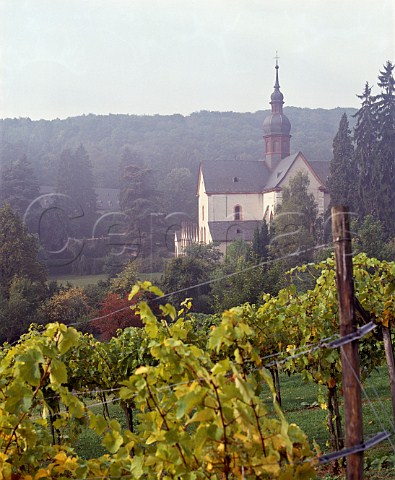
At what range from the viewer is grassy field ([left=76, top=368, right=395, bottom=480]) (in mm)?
7228

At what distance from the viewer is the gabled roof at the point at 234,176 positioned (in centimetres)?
5566

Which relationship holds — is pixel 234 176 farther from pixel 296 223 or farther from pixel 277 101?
pixel 296 223

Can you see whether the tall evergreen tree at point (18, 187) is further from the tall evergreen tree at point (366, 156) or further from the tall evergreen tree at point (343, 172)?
the tall evergreen tree at point (366, 156)

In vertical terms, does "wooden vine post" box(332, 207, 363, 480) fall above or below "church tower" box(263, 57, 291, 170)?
below

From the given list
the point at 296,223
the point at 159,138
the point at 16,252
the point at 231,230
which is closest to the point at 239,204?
the point at 231,230

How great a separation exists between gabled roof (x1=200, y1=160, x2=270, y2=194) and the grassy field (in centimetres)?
3895

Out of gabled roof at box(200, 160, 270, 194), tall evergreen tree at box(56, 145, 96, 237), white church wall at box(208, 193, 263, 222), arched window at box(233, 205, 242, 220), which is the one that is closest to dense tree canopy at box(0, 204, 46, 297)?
white church wall at box(208, 193, 263, 222)

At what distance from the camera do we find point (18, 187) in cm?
5128

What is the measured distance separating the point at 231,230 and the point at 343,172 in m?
10.8

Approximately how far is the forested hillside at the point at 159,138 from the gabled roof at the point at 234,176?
1777 centimetres

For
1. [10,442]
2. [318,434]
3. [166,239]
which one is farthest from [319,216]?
[10,442]

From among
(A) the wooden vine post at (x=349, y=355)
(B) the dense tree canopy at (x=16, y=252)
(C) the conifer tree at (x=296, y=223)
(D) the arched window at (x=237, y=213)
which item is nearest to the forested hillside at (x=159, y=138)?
(D) the arched window at (x=237, y=213)

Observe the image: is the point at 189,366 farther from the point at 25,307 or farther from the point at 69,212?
the point at 69,212

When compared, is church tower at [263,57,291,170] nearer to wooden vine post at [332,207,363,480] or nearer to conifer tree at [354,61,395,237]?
conifer tree at [354,61,395,237]
